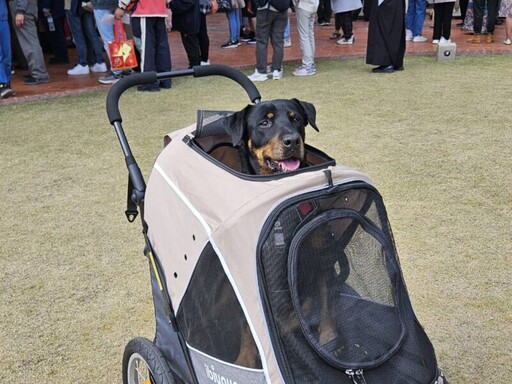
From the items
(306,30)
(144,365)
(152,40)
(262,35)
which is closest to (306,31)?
(306,30)

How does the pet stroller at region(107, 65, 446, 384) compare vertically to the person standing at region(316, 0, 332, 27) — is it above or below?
above

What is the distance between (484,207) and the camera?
3.84 meters

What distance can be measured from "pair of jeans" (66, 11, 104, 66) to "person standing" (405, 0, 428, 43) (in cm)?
533

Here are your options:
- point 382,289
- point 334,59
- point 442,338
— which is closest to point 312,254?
point 382,289

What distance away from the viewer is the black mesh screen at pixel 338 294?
5.10 feet

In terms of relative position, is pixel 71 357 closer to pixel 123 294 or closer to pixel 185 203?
pixel 123 294

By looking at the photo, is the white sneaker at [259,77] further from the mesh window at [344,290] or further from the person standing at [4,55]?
the mesh window at [344,290]

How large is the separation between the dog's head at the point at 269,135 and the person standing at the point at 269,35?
5.13 metres

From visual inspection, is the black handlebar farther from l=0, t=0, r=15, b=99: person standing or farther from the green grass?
l=0, t=0, r=15, b=99: person standing

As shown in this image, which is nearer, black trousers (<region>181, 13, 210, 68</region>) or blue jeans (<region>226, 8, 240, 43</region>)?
black trousers (<region>181, 13, 210, 68</region>)

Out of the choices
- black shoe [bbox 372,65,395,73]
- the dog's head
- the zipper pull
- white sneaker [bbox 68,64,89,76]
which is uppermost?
the dog's head

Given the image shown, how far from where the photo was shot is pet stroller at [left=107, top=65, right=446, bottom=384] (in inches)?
61.3

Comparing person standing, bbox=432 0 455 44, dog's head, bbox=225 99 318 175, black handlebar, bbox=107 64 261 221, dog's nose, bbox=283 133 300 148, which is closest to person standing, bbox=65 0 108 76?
person standing, bbox=432 0 455 44

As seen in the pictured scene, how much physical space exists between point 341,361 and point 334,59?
8.14m
